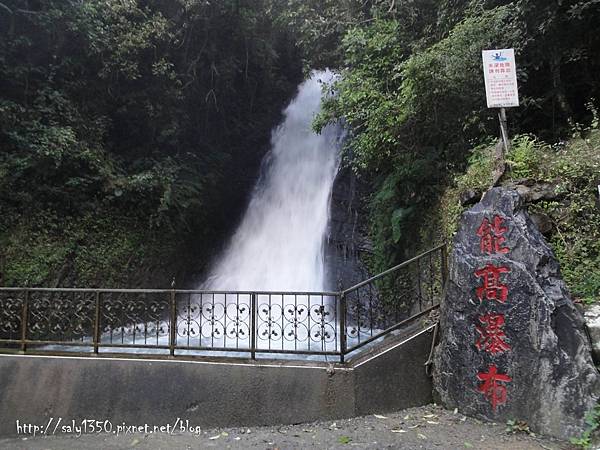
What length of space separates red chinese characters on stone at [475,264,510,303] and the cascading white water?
6064 mm

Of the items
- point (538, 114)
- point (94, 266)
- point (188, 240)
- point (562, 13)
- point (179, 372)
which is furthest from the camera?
point (188, 240)

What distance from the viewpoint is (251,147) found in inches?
607

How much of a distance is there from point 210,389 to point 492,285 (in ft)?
11.7

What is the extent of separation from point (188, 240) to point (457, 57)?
8.94 metres

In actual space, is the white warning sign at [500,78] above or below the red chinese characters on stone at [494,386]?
above

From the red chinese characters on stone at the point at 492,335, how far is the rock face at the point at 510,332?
0.01 m

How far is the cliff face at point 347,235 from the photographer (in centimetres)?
1022

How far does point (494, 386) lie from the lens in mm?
4484

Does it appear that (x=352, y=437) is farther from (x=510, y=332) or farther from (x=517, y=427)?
(x=510, y=332)

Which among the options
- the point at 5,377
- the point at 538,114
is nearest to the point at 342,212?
the point at 538,114

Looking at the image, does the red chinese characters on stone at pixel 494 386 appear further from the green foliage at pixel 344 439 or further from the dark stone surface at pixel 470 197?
the dark stone surface at pixel 470 197

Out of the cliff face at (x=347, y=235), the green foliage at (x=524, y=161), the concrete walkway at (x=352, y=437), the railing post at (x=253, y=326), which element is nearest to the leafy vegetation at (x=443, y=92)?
the green foliage at (x=524, y=161)

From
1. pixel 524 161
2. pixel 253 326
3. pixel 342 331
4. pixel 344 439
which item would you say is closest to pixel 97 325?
pixel 253 326

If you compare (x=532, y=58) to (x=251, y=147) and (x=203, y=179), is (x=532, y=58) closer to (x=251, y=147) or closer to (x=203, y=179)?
(x=203, y=179)
